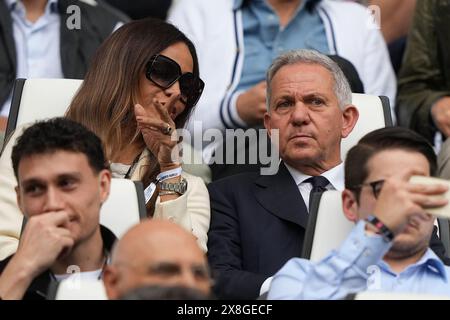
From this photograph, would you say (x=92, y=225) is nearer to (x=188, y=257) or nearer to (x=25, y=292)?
(x=25, y=292)

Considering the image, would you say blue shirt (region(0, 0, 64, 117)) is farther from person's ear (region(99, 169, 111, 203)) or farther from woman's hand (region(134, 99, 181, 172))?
person's ear (region(99, 169, 111, 203))

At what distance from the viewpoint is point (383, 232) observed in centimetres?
383

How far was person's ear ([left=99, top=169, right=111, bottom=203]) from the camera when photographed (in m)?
4.20

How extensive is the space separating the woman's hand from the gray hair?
57 cm

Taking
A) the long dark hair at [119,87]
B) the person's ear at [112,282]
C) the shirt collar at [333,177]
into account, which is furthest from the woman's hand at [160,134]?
the person's ear at [112,282]

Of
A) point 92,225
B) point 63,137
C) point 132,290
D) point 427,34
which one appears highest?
point 427,34

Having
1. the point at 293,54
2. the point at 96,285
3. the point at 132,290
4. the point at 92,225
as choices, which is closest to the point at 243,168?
the point at 293,54

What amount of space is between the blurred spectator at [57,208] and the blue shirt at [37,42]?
2190 millimetres

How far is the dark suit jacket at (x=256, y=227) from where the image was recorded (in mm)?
4832

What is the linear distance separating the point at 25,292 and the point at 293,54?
1.90m

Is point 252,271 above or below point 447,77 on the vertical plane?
below

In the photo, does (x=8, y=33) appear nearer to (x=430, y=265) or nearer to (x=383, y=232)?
(x=430, y=265)

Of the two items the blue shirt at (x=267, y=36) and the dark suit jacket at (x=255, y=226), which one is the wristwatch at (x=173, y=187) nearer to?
the dark suit jacket at (x=255, y=226)

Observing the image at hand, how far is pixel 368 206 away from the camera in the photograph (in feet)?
13.7
